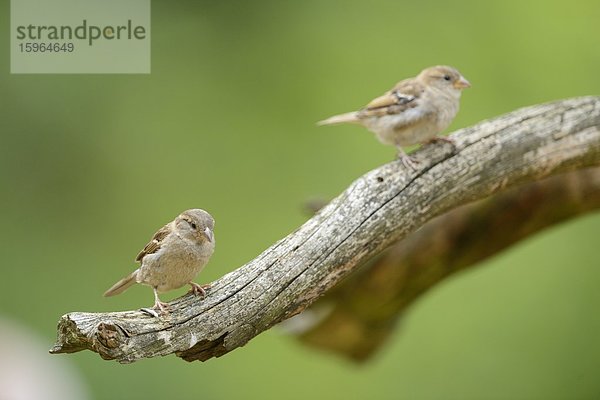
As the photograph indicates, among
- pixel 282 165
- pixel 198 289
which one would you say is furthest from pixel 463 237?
pixel 282 165

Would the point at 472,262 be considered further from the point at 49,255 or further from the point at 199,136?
the point at 49,255

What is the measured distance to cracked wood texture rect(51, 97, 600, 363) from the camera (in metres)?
2.77

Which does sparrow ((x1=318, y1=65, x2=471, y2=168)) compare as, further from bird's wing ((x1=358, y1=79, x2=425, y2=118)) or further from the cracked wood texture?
the cracked wood texture

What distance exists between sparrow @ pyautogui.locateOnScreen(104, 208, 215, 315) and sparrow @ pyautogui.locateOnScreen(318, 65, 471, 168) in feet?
3.90

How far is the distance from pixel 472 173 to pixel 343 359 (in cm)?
203

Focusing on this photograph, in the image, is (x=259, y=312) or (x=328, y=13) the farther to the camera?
(x=328, y=13)

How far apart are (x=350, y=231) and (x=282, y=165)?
3374 mm

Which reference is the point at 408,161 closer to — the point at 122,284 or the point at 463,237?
the point at 463,237

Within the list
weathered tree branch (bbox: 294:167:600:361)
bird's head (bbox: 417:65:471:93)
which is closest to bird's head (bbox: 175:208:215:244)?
bird's head (bbox: 417:65:471:93)

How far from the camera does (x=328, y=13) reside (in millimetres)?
6770

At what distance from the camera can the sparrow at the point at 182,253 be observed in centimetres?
297

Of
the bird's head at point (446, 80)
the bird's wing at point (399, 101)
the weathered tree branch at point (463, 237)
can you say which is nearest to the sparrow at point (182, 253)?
the bird's wing at point (399, 101)

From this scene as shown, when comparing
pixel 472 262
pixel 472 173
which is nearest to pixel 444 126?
pixel 472 173

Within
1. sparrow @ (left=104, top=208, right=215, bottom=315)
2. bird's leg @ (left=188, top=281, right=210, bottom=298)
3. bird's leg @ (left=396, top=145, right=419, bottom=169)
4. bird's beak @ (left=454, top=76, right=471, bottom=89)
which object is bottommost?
bird's leg @ (left=188, top=281, right=210, bottom=298)
